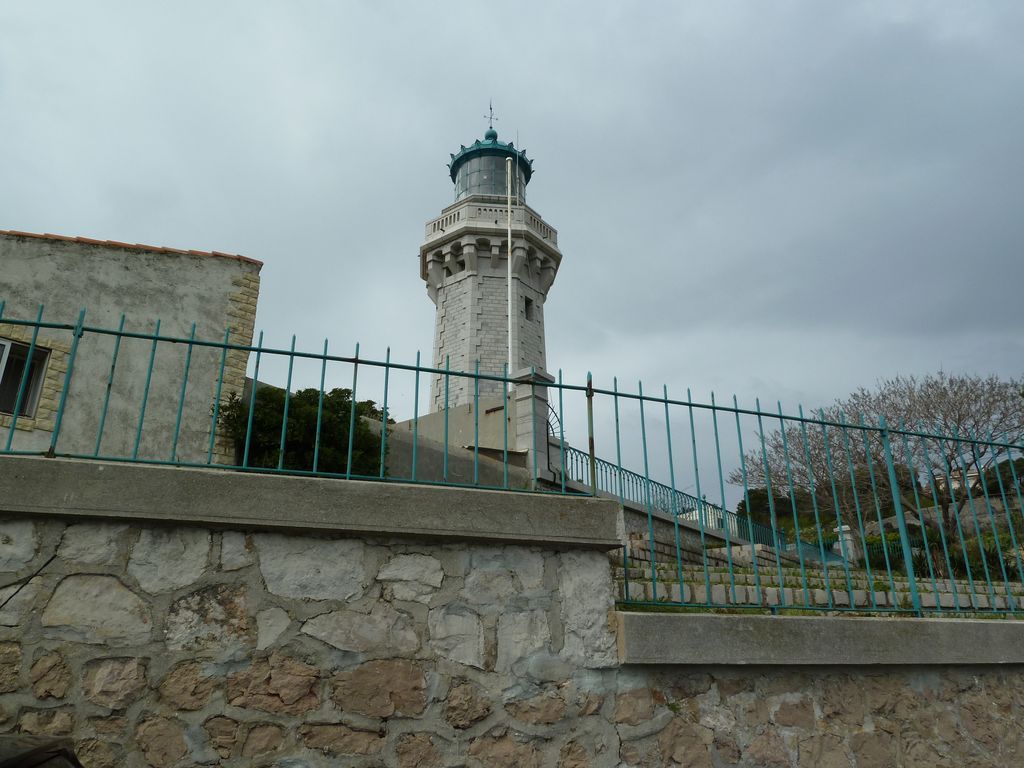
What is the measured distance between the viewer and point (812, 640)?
3.58 m

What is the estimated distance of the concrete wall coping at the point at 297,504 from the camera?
2920mm

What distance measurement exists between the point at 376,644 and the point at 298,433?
7546mm

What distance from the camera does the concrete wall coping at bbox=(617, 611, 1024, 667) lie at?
11.0 ft

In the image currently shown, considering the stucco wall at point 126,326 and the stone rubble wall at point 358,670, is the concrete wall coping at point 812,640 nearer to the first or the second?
the stone rubble wall at point 358,670

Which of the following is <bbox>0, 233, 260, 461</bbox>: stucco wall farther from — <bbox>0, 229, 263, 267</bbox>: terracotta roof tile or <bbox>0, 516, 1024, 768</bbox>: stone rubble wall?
<bbox>0, 516, 1024, 768</bbox>: stone rubble wall

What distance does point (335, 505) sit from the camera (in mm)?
3164

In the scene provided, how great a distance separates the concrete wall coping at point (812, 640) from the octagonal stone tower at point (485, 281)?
16.9 m

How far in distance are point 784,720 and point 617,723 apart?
903 millimetres

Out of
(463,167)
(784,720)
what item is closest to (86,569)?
(784,720)

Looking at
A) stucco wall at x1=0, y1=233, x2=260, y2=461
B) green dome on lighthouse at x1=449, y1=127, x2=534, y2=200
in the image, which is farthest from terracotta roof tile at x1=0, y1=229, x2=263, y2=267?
A: green dome on lighthouse at x1=449, y1=127, x2=534, y2=200

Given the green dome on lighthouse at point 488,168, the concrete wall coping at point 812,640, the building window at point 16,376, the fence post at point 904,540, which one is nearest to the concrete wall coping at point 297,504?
the concrete wall coping at point 812,640

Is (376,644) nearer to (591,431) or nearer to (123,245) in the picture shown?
(591,431)

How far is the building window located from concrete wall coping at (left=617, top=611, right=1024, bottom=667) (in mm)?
9429

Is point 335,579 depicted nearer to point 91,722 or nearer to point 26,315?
point 91,722
